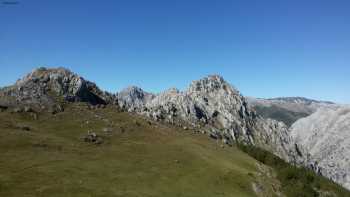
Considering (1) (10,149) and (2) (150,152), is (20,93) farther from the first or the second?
(2) (150,152)

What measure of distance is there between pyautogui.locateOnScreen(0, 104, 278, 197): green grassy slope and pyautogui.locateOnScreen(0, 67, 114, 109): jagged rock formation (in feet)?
28.2

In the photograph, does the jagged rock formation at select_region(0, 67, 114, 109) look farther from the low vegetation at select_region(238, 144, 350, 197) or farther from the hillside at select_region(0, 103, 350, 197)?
the low vegetation at select_region(238, 144, 350, 197)

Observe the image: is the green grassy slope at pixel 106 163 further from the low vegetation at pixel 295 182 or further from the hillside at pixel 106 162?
the low vegetation at pixel 295 182

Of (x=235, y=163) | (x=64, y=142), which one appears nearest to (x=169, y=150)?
(x=235, y=163)

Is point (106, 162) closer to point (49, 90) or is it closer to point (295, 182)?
point (49, 90)

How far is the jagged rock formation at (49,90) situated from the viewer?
98.5m

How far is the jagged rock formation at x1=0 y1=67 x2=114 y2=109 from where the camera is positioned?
323ft

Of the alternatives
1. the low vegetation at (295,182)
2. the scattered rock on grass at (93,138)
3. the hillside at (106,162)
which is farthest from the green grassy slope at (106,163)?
the low vegetation at (295,182)

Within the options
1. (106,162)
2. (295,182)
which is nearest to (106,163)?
(106,162)

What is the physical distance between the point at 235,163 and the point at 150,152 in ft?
84.9

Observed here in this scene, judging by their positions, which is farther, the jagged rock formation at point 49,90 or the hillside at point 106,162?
the jagged rock formation at point 49,90

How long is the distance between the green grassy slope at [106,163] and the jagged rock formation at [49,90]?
8.61 m

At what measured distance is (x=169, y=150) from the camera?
8875 centimetres

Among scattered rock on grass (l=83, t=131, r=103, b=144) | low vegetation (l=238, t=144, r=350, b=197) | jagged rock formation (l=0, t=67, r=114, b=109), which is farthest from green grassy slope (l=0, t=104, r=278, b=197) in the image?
jagged rock formation (l=0, t=67, r=114, b=109)
